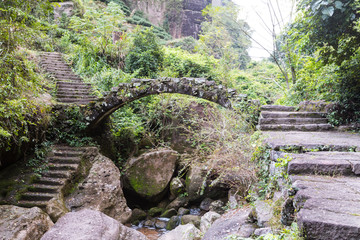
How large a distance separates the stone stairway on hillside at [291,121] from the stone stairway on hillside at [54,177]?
497 centimetres

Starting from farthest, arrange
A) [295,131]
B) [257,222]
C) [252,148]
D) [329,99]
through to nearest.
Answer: [329,99] < [295,131] < [252,148] < [257,222]

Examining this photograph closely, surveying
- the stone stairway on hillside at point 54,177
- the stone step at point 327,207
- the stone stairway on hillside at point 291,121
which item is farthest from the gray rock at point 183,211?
the stone step at point 327,207

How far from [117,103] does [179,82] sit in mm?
2078

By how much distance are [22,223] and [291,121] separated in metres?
5.77

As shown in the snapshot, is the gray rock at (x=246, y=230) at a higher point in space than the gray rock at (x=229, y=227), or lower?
higher

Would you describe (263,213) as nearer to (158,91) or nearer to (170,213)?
(158,91)

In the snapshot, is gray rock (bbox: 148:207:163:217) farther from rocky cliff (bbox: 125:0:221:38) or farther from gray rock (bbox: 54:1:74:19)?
rocky cliff (bbox: 125:0:221:38)

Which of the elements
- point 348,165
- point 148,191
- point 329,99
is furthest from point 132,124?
point 348,165

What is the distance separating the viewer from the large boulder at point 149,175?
318 inches

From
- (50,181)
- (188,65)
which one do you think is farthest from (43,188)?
(188,65)

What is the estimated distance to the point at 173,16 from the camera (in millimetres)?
23828

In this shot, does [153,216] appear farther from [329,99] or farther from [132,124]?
[329,99]

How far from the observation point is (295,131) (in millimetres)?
4922

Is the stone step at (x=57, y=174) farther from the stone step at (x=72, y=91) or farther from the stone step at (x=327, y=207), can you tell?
the stone step at (x=327, y=207)
